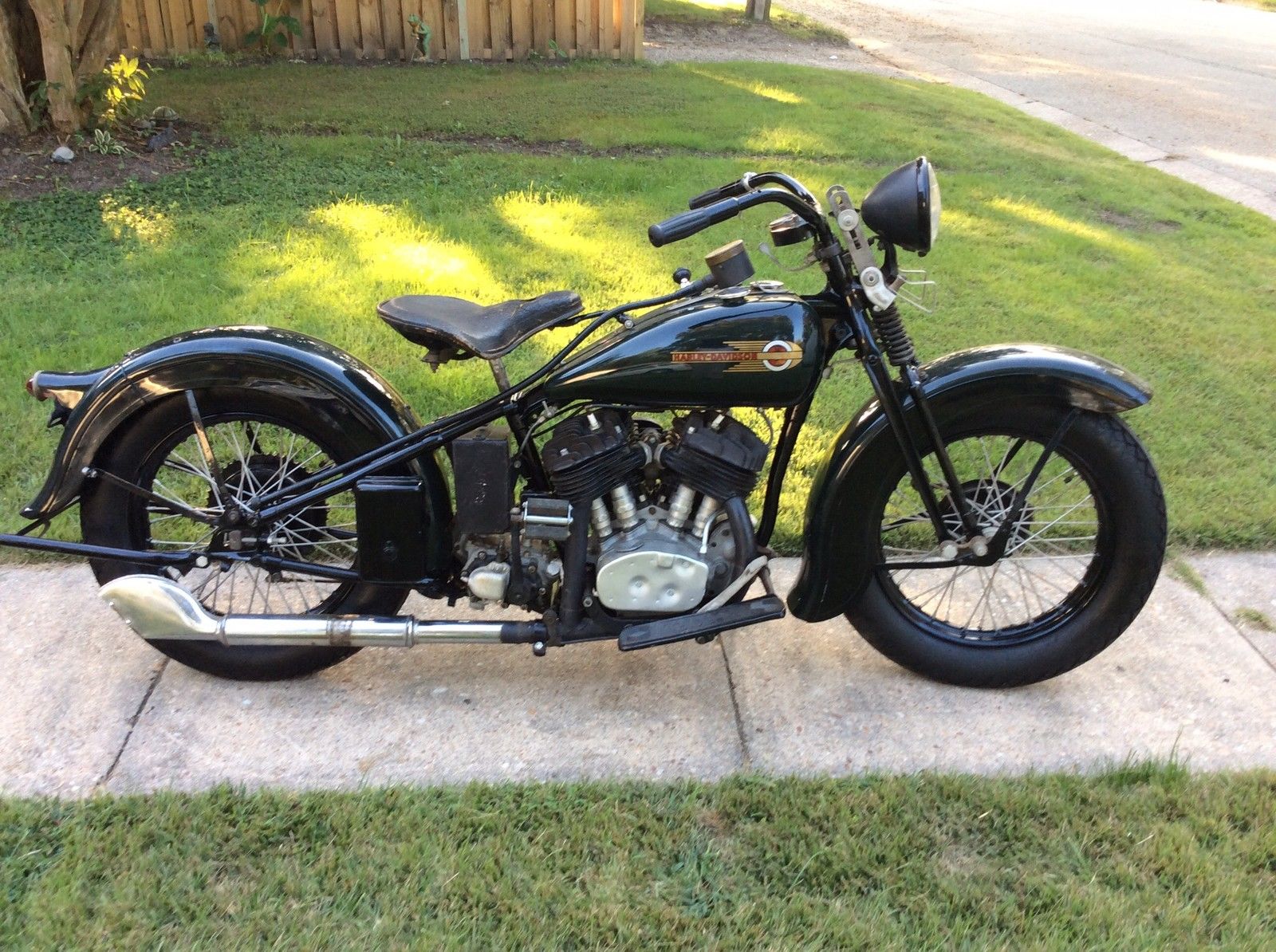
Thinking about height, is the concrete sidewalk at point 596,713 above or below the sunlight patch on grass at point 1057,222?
below

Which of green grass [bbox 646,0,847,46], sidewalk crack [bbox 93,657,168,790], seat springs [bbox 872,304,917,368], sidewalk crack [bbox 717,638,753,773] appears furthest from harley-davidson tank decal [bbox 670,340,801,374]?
green grass [bbox 646,0,847,46]

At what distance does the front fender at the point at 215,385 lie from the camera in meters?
2.52

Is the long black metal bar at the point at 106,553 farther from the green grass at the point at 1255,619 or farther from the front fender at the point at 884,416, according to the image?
the green grass at the point at 1255,619

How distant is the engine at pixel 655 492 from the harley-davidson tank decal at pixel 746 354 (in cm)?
19

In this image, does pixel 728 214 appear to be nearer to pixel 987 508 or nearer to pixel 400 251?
→ pixel 987 508

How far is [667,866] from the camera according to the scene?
7.40 feet

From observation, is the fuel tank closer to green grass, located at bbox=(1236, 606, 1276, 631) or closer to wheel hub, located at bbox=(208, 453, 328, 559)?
wheel hub, located at bbox=(208, 453, 328, 559)

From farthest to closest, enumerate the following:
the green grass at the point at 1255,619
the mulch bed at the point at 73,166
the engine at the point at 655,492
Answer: the mulch bed at the point at 73,166, the green grass at the point at 1255,619, the engine at the point at 655,492

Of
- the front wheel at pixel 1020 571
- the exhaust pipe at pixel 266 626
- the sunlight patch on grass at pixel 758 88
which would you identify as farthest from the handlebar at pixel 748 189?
the sunlight patch on grass at pixel 758 88

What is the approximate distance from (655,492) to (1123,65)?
13222 mm

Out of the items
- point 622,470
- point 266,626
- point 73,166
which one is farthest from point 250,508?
point 73,166

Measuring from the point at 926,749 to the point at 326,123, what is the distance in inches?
273

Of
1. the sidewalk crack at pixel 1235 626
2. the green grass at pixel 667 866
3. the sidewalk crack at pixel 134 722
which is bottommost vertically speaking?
the sidewalk crack at pixel 134 722

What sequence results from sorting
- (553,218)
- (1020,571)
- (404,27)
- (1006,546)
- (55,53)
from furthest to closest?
(404,27), (55,53), (553,218), (1020,571), (1006,546)
